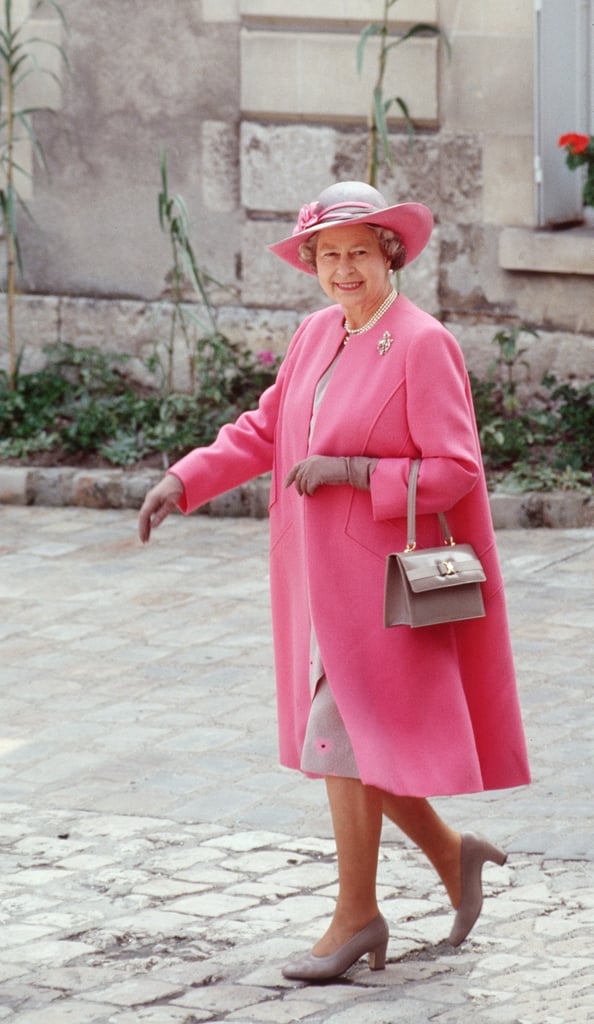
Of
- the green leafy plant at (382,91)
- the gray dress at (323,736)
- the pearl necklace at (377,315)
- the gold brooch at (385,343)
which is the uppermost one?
the green leafy plant at (382,91)

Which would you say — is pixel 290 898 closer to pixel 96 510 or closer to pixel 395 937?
pixel 395 937

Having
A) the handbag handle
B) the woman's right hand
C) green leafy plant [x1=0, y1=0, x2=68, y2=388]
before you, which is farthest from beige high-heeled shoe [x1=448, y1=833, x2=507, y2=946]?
green leafy plant [x1=0, y1=0, x2=68, y2=388]

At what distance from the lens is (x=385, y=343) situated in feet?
12.9

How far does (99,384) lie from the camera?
9742 millimetres

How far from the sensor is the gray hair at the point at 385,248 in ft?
13.1

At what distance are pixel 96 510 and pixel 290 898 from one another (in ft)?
15.4

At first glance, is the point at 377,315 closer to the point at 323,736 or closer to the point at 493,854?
the point at 323,736

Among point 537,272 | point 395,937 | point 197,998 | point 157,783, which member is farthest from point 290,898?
point 537,272

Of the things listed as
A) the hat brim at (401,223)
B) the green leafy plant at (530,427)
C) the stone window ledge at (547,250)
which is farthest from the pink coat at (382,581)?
the stone window ledge at (547,250)

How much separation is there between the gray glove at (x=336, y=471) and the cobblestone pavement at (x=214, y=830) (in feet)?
3.30

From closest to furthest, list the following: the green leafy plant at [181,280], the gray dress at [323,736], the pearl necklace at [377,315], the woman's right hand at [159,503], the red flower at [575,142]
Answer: the gray dress at [323,736] → the pearl necklace at [377,315] → the woman's right hand at [159,503] → the red flower at [575,142] → the green leafy plant at [181,280]

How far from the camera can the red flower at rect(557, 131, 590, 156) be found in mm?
8445

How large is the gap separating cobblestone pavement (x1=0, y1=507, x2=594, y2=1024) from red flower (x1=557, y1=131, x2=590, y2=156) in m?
1.84

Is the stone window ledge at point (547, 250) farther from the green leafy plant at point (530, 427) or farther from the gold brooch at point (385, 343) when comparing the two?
the gold brooch at point (385, 343)
